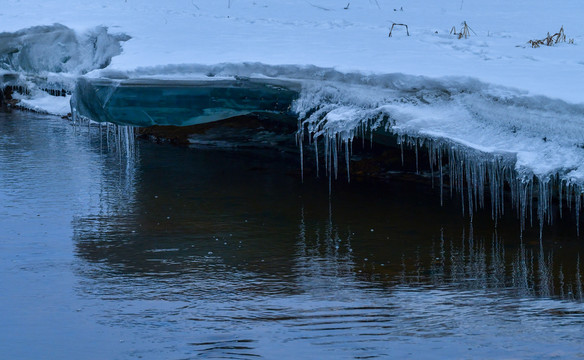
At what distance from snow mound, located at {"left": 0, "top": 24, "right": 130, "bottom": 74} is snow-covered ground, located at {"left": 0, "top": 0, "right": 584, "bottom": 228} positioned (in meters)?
0.04

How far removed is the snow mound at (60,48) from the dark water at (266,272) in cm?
125

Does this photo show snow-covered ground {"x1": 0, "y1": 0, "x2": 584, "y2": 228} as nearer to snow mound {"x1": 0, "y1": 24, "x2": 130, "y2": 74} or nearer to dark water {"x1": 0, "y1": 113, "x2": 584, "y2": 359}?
snow mound {"x1": 0, "y1": 24, "x2": 130, "y2": 74}

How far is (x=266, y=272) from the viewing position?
6.09 metres

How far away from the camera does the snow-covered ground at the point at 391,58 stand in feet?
20.6

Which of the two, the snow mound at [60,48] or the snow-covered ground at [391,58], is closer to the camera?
the snow-covered ground at [391,58]

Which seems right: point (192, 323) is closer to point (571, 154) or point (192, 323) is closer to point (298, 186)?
point (571, 154)

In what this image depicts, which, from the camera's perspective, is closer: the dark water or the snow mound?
the dark water

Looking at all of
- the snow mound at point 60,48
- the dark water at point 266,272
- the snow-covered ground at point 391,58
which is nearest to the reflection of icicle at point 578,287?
the dark water at point 266,272

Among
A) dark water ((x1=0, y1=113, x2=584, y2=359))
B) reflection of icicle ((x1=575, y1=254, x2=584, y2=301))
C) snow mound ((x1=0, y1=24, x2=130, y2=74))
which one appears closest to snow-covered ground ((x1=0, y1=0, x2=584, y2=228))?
snow mound ((x1=0, y1=24, x2=130, y2=74))

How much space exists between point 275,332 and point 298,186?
4.42 m

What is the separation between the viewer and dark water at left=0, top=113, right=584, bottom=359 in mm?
4719

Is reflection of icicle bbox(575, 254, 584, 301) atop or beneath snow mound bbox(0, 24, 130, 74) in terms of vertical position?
beneath

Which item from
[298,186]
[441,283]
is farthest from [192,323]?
[298,186]

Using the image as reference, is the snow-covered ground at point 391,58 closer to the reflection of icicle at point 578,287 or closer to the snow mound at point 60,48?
the snow mound at point 60,48
